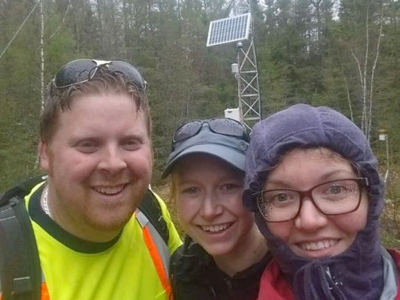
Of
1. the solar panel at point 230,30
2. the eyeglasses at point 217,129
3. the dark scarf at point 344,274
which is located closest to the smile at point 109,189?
the eyeglasses at point 217,129

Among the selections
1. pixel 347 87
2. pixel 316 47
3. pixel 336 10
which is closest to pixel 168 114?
pixel 347 87

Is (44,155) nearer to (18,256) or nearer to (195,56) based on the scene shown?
(18,256)

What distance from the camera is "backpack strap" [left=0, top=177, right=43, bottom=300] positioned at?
160cm

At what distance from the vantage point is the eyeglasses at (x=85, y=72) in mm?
1895

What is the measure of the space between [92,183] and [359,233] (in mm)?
935

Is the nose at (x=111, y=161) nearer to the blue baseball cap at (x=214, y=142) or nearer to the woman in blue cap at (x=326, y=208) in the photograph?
the blue baseball cap at (x=214, y=142)

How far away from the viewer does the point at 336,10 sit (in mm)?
32594

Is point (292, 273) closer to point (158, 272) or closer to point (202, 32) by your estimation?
point (158, 272)

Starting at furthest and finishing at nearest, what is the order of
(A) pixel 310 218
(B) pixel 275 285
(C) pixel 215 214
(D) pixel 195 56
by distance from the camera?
(D) pixel 195 56
(C) pixel 215 214
(B) pixel 275 285
(A) pixel 310 218

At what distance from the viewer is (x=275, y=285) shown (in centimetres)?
154

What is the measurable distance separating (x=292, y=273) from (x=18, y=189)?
1.16 metres

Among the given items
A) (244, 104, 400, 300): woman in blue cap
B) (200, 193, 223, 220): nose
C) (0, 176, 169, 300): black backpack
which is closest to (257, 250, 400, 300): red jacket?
(244, 104, 400, 300): woman in blue cap

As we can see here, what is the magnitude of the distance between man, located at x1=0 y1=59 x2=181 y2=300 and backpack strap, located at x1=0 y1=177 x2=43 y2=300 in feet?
0.20

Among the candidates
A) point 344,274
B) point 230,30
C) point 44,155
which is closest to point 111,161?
point 44,155
